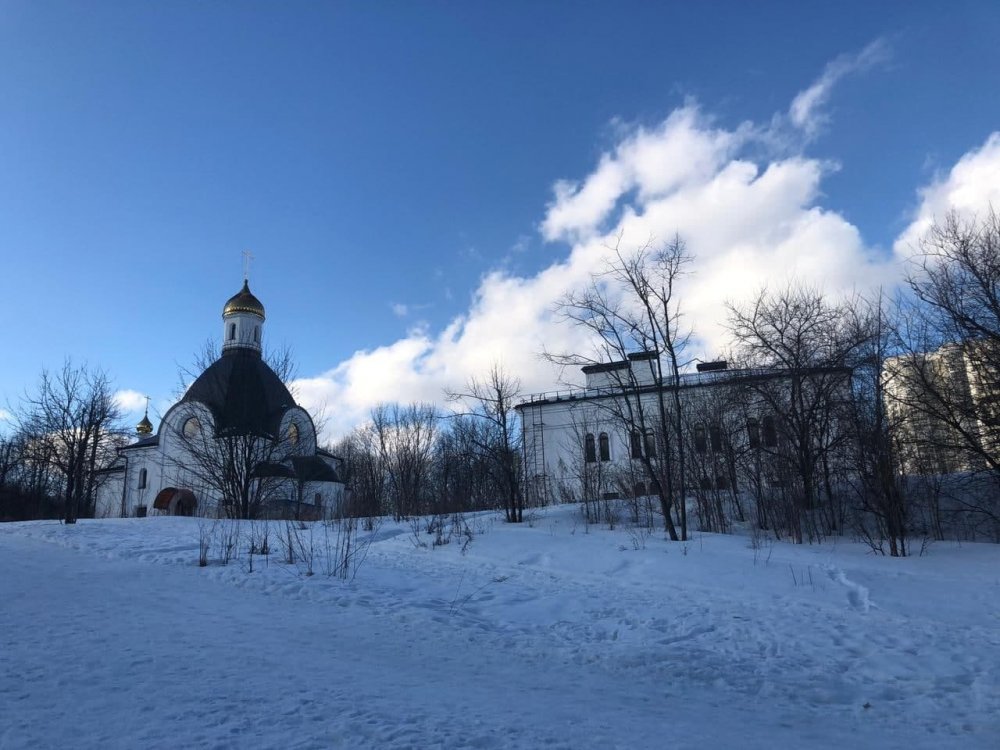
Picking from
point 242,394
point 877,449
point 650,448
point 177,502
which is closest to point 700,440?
point 650,448

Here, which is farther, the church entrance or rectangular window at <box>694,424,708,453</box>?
the church entrance

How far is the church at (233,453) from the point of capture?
91.0ft

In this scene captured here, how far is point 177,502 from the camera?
38.7m

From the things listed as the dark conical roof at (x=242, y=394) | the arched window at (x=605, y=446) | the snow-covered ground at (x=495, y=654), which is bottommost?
the snow-covered ground at (x=495, y=654)

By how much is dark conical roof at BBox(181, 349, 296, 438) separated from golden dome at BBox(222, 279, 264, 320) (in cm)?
338

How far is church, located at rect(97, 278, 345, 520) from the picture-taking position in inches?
1093

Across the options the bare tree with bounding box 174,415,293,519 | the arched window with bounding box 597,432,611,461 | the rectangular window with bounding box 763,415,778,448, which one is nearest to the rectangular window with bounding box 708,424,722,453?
the rectangular window with bounding box 763,415,778,448

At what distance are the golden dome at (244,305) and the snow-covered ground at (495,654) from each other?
118 ft

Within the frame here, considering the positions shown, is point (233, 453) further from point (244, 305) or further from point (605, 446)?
point (605, 446)

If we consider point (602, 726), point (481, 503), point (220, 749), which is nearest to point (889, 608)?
point (602, 726)

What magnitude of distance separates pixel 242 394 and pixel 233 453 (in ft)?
33.2

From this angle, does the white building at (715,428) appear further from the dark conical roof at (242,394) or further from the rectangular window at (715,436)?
the dark conical roof at (242,394)

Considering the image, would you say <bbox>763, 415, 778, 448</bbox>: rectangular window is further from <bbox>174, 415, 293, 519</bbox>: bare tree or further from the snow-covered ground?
<bbox>174, 415, 293, 519</bbox>: bare tree

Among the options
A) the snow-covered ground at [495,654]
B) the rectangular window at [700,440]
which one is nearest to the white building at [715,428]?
the rectangular window at [700,440]
